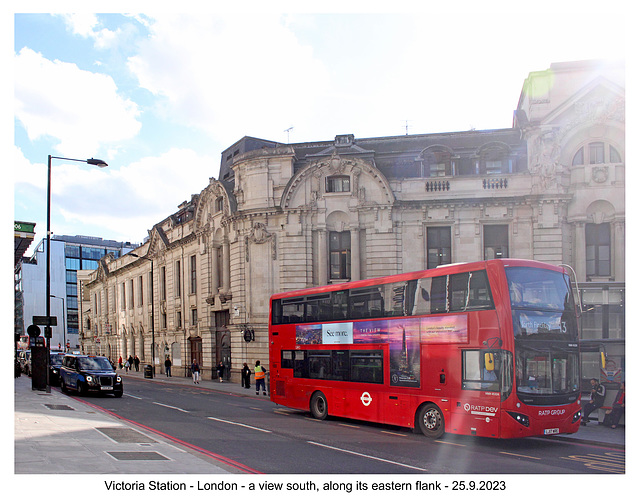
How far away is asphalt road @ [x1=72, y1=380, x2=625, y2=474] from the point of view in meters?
12.3

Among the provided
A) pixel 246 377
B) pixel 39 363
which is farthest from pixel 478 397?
pixel 246 377

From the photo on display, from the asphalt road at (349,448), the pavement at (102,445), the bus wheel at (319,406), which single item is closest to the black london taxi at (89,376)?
the asphalt road at (349,448)

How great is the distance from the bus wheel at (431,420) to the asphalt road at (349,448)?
26 cm

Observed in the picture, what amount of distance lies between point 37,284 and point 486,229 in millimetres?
99165

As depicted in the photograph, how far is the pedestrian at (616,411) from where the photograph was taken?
59.8ft

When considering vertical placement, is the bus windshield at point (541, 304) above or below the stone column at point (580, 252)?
below

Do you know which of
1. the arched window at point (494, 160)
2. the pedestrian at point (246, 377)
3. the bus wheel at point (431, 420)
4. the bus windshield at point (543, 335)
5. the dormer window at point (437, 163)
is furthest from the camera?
the dormer window at point (437, 163)

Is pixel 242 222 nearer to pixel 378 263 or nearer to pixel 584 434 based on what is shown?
pixel 378 263

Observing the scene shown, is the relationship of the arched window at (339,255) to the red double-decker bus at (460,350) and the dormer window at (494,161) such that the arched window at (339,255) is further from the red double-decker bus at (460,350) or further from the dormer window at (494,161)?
the red double-decker bus at (460,350)

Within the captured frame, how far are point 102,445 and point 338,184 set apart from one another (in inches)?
984

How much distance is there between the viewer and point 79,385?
92.9 feet

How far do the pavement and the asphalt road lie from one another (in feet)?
2.28

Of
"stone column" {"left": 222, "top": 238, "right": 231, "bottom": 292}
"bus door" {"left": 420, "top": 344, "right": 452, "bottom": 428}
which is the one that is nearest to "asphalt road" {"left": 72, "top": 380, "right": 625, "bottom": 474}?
"bus door" {"left": 420, "top": 344, "right": 452, "bottom": 428}

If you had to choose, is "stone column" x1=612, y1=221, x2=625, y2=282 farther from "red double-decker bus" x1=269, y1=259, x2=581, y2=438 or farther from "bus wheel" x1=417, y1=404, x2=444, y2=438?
"bus wheel" x1=417, y1=404, x2=444, y2=438
